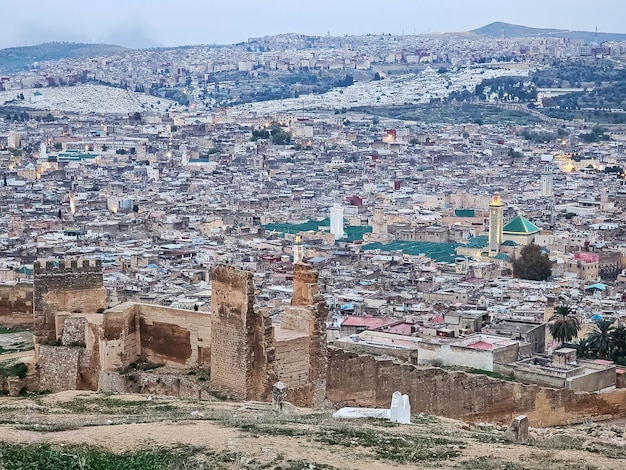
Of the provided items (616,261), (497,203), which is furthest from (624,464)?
(497,203)

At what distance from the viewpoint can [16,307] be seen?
19.3 meters

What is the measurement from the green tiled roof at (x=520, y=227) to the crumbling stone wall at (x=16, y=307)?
41031 millimetres

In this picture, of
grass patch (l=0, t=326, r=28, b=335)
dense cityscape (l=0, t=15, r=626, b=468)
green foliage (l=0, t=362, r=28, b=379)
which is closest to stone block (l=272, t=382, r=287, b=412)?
dense cityscape (l=0, t=15, r=626, b=468)

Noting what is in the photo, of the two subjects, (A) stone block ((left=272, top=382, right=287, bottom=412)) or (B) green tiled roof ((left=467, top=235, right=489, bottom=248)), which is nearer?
(A) stone block ((left=272, top=382, right=287, bottom=412))

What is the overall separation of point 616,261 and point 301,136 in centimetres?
7074

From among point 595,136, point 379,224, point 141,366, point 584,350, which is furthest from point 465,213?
point 141,366

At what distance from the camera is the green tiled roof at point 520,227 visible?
58.7m

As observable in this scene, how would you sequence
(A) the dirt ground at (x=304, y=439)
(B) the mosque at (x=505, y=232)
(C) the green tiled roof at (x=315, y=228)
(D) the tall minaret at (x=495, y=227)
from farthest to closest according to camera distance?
(C) the green tiled roof at (x=315, y=228), (B) the mosque at (x=505, y=232), (D) the tall minaret at (x=495, y=227), (A) the dirt ground at (x=304, y=439)

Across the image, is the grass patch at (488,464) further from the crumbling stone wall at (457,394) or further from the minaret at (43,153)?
the minaret at (43,153)

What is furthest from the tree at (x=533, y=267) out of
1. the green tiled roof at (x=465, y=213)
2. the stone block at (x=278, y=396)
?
the stone block at (x=278, y=396)

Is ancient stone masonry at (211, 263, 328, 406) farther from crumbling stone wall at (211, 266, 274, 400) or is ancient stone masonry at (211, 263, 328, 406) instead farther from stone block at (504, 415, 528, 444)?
stone block at (504, 415, 528, 444)

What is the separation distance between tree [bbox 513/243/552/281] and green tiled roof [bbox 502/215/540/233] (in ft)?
28.2

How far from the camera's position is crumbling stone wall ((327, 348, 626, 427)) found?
1727 cm

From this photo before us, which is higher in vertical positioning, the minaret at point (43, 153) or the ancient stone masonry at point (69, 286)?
the ancient stone masonry at point (69, 286)
